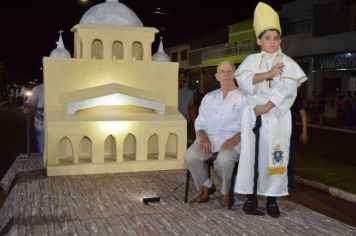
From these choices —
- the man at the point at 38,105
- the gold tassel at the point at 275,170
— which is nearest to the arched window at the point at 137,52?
the man at the point at 38,105

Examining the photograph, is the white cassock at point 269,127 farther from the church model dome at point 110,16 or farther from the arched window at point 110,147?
the church model dome at point 110,16

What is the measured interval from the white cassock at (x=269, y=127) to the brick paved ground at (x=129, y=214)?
0.41 metres

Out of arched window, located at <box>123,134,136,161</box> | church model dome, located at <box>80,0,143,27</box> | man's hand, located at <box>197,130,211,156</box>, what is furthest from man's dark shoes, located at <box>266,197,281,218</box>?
church model dome, located at <box>80,0,143,27</box>

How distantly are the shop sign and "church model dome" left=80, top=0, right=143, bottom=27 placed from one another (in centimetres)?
1658

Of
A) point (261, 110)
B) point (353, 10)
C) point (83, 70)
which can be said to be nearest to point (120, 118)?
point (83, 70)

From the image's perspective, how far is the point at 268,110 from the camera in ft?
16.9

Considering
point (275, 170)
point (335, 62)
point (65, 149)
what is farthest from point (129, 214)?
point (335, 62)

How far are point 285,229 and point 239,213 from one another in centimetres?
70

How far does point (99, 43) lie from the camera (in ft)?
31.4

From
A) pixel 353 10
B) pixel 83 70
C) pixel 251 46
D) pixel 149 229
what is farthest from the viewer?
pixel 251 46

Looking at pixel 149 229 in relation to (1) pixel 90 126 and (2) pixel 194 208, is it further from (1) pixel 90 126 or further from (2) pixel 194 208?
(1) pixel 90 126

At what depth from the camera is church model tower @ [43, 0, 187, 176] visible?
7.79m

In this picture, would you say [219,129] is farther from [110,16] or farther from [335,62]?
[335,62]

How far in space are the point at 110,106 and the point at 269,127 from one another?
4070 millimetres
